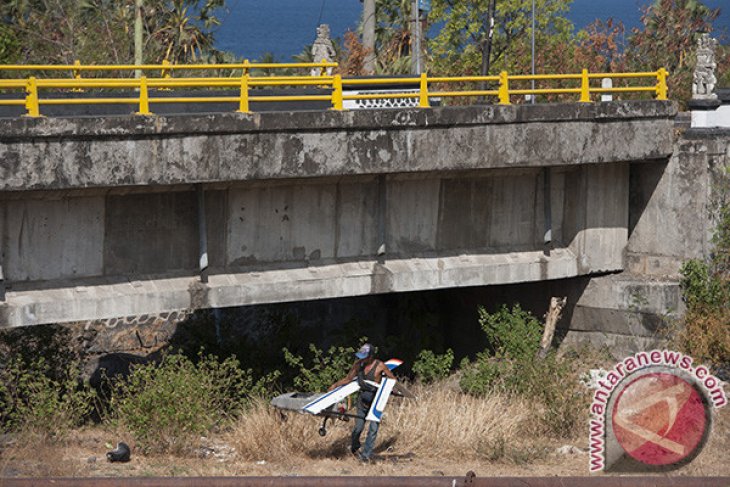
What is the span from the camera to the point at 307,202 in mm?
18938

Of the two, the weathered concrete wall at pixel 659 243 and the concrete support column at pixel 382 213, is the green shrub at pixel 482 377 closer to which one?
the weathered concrete wall at pixel 659 243

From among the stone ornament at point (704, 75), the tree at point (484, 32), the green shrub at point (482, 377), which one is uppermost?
the tree at point (484, 32)

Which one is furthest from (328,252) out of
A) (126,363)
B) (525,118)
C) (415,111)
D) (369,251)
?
(126,363)

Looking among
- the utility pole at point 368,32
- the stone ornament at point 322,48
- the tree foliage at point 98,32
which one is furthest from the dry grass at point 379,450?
the tree foliage at point 98,32

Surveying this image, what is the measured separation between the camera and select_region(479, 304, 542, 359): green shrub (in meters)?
21.5

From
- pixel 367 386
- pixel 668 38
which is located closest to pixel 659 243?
pixel 367 386

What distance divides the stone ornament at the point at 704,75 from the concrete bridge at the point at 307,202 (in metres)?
2.09

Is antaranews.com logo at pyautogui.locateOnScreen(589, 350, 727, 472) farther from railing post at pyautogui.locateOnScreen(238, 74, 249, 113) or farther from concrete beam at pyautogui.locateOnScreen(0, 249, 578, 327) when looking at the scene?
railing post at pyautogui.locateOnScreen(238, 74, 249, 113)

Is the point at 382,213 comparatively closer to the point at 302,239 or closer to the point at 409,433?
the point at 302,239

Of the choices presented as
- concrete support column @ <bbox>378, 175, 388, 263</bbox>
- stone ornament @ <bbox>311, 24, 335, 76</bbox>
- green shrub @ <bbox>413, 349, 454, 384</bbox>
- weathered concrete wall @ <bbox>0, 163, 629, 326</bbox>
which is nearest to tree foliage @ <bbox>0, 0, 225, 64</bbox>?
stone ornament @ <bbox>311, 24, 335, 76</bbox>

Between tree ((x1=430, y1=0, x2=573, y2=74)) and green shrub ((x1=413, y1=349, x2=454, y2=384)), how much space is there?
16348mm

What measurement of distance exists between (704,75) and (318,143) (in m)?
8.80

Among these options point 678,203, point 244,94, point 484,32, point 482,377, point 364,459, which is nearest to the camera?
point 364,459

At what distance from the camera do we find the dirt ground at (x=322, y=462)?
15469 mm
